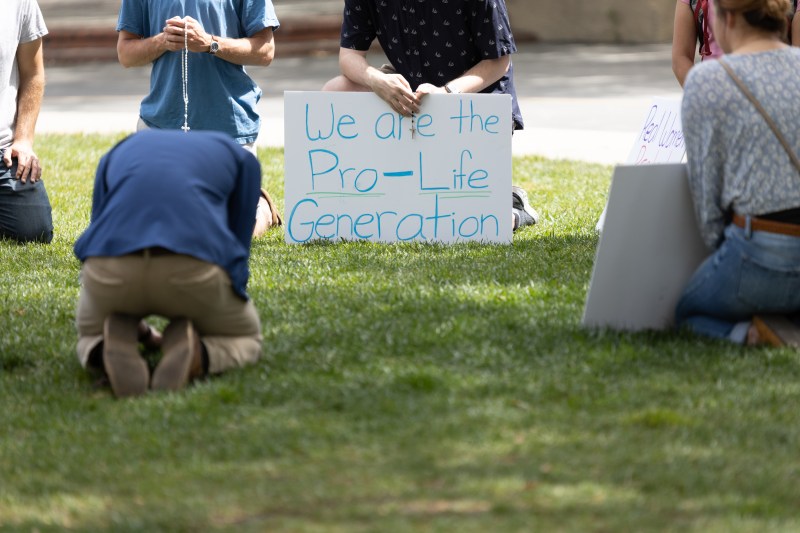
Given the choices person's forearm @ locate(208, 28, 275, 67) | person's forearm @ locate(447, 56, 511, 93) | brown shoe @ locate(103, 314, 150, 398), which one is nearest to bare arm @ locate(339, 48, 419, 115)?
person's forearm @ locate(447, 56, 511, 93)

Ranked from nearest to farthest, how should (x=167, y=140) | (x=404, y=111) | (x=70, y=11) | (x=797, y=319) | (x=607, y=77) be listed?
(x=167, y=140) → (x=797, y=319) → (x=404, y=111) → (x=607, y=77) → (x=70, y=11)

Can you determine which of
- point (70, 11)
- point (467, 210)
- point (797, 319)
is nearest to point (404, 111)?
point (467, 210)

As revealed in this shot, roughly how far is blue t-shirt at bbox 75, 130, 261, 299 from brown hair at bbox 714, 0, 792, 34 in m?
1.71

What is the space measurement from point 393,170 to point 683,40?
1.55 meters

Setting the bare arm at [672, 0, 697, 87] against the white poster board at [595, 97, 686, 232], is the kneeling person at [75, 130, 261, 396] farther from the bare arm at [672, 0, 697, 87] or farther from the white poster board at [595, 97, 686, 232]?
the bare arm at [672, 0, 697, 87]

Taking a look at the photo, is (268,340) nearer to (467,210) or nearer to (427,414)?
(427,414)

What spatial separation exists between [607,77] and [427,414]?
1226cm

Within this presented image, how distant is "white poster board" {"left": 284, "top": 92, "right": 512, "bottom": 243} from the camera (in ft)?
20.9

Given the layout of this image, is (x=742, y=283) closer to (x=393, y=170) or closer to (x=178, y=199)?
(x=178, y=199)

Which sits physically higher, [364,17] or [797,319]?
[364,17]

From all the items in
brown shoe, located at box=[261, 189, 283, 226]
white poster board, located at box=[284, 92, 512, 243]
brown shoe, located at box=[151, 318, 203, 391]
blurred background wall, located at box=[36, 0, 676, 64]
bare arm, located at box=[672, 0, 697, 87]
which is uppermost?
bare arm, located at box=[672, 0, 697, 87]

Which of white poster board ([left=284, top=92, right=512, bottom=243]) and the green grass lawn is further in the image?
white poster board ([left=284, top=92, right=512, bottom=243])

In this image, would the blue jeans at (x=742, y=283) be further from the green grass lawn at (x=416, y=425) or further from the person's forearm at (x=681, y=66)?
the person's forearm at (x=681, y=66)

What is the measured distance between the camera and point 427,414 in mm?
3758
